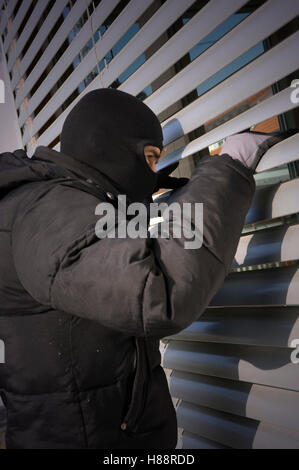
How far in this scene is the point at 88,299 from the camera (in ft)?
2.82

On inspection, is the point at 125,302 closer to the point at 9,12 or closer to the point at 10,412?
the point at 10,412

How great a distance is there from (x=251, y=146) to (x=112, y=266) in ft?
2.18

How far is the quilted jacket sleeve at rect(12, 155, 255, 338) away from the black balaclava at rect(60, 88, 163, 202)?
1.08ft

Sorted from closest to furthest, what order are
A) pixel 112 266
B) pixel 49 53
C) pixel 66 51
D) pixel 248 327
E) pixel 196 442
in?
1. pixel 112 266
2. pixel 248 327
3. pixel 196 442
4. pixel 66 51
5. pixel 49 53

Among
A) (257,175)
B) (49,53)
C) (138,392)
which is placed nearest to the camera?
(138,392)

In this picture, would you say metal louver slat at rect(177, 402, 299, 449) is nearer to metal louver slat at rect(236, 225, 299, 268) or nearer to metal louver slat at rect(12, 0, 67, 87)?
metal louver slat at rect(236, 225, 299, 268)

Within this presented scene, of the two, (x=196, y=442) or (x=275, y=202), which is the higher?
(x=275, y=202)

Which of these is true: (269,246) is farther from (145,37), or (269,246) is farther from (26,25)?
(26,25)

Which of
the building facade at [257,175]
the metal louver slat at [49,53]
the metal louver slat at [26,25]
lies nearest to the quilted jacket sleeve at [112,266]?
the building facade at [257,175]

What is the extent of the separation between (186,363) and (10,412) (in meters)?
0.74

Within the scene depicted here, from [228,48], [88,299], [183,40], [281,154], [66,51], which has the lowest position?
[88,299]

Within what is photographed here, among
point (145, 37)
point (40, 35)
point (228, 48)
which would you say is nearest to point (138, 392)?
point (228, 48)

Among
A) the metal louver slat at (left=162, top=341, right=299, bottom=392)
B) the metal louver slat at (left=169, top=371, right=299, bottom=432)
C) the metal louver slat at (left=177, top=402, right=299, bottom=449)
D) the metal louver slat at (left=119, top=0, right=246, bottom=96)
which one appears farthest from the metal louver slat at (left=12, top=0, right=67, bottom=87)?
the metal louver slat at (left=177, top=402, right=299, bottom=449)

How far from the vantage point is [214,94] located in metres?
1.40
